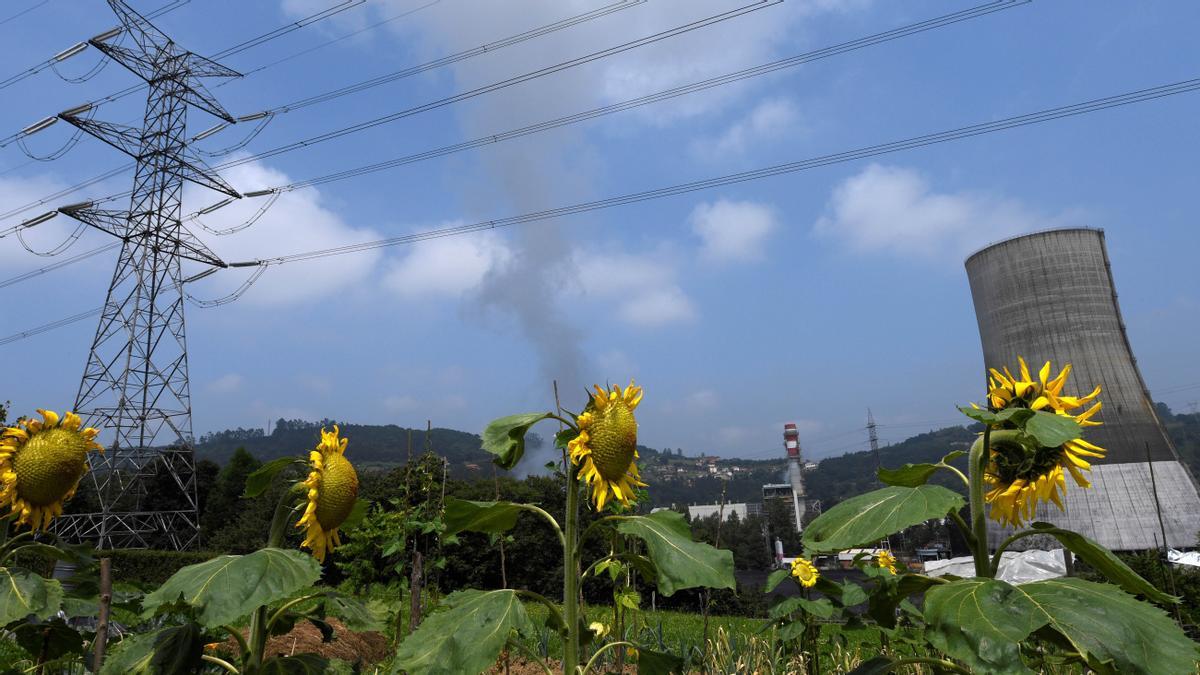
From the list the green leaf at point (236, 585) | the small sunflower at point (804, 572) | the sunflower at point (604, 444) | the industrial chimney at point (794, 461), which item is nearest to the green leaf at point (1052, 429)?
the sunflower at point (604, 444)

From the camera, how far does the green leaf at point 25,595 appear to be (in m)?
2.15

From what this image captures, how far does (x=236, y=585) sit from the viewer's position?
1.84 m

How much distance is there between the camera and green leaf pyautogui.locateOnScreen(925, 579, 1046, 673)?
1420 millimetres

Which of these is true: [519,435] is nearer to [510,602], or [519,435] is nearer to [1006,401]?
[510,602]

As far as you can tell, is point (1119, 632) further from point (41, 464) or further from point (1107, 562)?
point (41, 464)

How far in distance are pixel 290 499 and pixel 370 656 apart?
16.4 ft

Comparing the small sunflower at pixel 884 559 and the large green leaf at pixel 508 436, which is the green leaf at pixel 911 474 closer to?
the large green leaf at pixel 508 436

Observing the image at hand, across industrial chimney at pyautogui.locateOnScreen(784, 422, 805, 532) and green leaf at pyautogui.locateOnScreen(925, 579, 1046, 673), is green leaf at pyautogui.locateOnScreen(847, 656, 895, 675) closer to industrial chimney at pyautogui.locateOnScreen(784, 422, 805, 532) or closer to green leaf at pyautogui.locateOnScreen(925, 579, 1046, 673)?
green leaf at pyautogui.locateOnScreen(925, 579, 1046, 673)

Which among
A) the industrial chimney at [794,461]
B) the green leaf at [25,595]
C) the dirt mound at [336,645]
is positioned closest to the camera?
the green leaf at [25,595]

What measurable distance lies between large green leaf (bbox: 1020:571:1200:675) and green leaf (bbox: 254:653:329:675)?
84.3 inches

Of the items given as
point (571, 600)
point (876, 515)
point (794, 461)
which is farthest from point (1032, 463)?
point (794, 461)

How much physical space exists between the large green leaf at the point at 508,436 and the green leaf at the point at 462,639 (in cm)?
40

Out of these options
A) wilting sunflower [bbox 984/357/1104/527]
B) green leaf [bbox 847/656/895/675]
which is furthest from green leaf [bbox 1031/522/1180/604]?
green leaf [bbox 847/656/895/675]

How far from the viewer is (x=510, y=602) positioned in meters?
2.02
